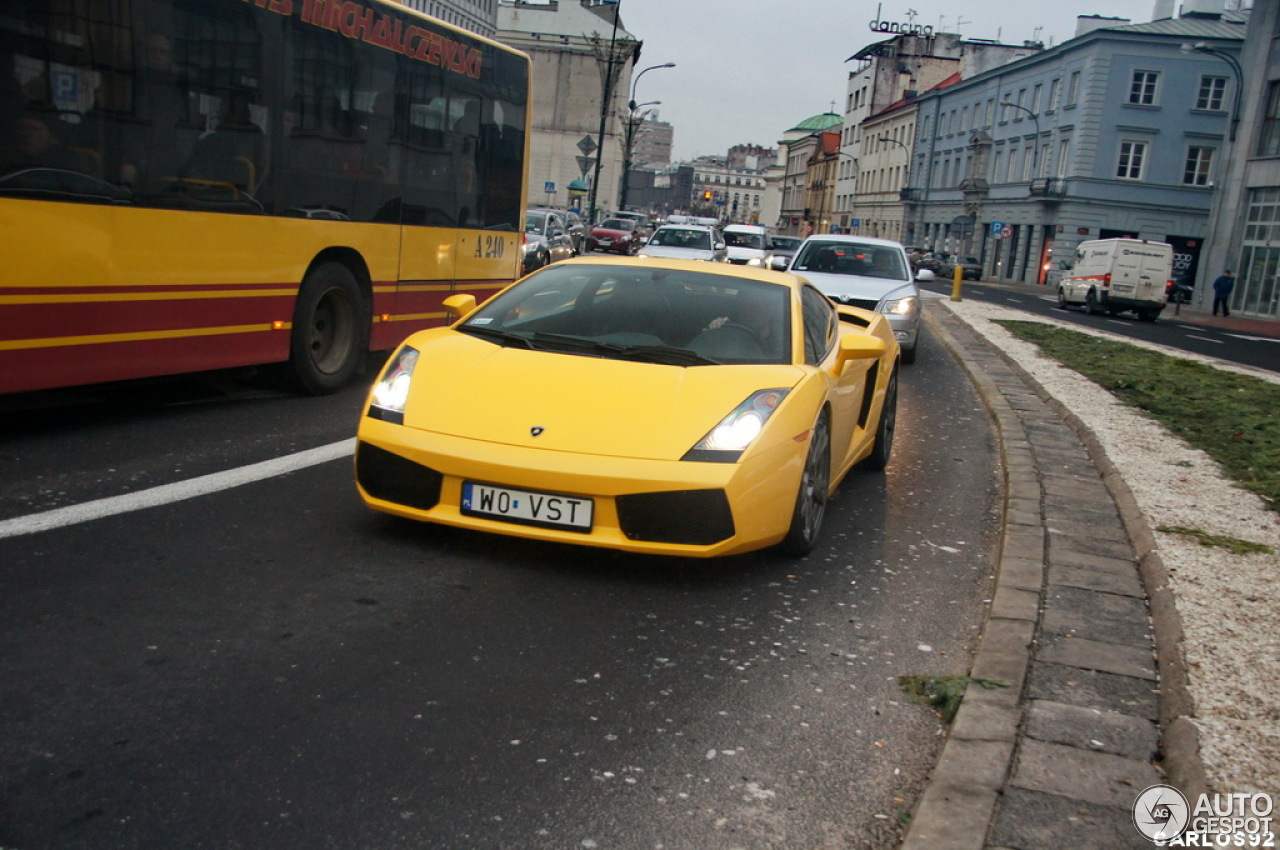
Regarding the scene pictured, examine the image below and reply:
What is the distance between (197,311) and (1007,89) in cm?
7253

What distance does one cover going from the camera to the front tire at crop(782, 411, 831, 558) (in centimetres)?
525

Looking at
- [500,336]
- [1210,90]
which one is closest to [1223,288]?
[1210,90]

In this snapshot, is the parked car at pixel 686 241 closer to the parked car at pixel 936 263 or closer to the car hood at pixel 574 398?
the car hood at pixel 574 398

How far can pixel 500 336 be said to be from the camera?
5707 millimetres

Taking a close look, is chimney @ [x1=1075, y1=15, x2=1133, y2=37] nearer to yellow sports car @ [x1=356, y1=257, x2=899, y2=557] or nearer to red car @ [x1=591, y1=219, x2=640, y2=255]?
red car @ [x1=591, y1=219, x2=640, y2=255]

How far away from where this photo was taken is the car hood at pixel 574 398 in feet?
15.7

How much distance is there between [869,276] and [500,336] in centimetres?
1114

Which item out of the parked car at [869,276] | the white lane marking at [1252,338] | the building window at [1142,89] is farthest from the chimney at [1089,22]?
the parked car at [869,276]

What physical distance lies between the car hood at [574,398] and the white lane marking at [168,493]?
1.31m

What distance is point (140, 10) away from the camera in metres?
6.94

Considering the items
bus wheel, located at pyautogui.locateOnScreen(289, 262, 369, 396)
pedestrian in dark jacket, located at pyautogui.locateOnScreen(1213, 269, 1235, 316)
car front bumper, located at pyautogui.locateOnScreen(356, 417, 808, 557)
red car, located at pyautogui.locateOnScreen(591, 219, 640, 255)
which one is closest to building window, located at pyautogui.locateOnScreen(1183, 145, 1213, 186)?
pedestrian in dark jacket, located at pyautogui.locateOnScreen(1213, 269, 1235, 316)

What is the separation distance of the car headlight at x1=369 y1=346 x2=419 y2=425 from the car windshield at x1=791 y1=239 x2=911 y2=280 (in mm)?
11503

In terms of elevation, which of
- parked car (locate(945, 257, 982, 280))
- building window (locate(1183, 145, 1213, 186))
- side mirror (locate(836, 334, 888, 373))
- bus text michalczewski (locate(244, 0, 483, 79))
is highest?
building window (locate(1183, 145, 1213, 186))

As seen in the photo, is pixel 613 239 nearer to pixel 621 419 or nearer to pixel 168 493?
pixel 168 493
